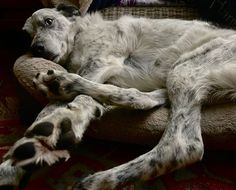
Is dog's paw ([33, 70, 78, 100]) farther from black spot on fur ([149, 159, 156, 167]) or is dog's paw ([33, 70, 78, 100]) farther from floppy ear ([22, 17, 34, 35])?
floppy ear ([22, 17, 34, 35])

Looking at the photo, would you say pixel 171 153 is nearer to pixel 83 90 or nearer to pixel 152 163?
pixel 152 163

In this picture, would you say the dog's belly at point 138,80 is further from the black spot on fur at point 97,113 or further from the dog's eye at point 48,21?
the dog's eye at point 48,21

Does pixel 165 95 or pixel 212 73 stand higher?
pixel 212 73

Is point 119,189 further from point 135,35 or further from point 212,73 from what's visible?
point 135,35

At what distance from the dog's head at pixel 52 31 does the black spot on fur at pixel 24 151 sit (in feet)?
2.77

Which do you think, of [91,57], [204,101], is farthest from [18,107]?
[204,101]

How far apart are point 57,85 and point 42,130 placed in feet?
1.12

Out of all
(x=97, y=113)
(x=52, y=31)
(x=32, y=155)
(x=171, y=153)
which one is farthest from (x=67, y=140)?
(x=52, y=31)

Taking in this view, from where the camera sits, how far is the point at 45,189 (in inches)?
68.7

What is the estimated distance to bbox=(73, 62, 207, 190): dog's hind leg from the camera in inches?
59.7

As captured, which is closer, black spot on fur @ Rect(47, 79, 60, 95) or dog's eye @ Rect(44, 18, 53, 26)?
black spot on fur @ Rect(47, 79, 60, 95)

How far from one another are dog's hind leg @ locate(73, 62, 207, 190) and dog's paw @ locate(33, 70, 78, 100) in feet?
1.38

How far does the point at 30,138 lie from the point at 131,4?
1599mm

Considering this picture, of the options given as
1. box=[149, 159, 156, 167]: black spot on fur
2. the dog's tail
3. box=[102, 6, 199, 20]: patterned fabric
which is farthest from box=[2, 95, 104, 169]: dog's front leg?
box=[102, 6, 199, 20]: patterned fabric
